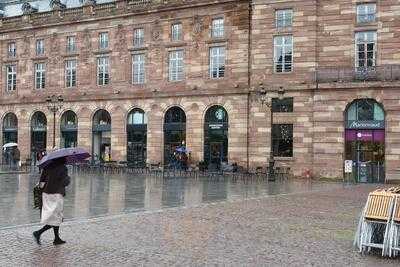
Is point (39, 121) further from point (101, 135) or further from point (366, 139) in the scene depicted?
point (366, 139)

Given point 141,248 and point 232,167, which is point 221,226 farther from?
point 232,167

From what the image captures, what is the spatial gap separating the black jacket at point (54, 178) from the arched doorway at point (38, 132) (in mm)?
42516

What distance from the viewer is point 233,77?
44656 millimetres

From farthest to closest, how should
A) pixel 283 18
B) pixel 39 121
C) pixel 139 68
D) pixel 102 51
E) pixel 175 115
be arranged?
pixel 39 121 < pixel 102 51 < pixel 139 68 < pixel 175 115 < pixel 283 18


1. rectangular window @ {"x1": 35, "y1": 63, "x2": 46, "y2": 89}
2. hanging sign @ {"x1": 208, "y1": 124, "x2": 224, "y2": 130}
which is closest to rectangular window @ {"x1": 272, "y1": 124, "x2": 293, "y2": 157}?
hanging sign @ {"x1": 208, "y1": 124, "x2": 224, "y2": 130}

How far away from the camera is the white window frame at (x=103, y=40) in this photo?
50812 mm

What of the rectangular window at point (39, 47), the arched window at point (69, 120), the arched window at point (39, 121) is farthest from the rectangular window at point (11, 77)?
the arched window at point (69, 120)

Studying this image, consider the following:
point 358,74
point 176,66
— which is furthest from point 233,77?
point 358,74

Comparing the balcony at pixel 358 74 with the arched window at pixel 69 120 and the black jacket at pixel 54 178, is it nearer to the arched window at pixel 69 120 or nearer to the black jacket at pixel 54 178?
the arched window at pixel 69 120

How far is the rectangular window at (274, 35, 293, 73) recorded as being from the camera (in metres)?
41.8

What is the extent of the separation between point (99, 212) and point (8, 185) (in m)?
13.1

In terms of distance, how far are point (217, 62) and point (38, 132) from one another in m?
18.5

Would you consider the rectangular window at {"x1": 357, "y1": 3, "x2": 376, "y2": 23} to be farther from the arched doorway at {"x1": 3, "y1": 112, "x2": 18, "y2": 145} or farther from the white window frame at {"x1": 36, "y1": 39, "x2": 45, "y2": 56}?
the arched doorway at {"x1": 3, "y1": 112, "x2": 18, "y2": 145}

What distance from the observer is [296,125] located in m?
41.2
